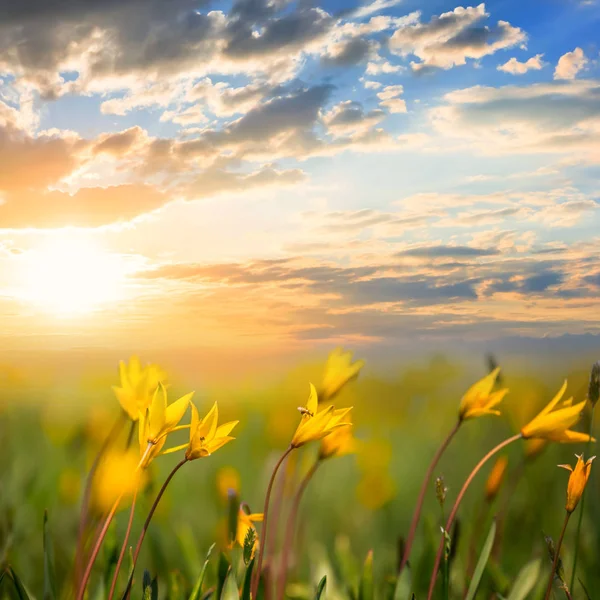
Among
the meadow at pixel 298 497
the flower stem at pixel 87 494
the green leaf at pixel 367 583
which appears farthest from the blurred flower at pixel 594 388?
the flower stem at pixel 87 494

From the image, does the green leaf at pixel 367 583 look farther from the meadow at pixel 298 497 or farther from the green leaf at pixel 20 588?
the green leaf at pixel 20 588

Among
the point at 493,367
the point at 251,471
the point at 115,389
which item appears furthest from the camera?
the point at 251,471

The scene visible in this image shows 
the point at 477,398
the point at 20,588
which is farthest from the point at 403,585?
the point at 20,588

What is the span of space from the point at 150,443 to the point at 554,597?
1.56 metres

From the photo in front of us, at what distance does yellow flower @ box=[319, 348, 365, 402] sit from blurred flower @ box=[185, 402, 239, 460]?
1.32ft

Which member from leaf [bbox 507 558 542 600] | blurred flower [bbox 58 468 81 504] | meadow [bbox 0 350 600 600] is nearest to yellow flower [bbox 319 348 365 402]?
meadow [bbox 0 350 600 600]

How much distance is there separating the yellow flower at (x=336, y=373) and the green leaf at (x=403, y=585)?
0.56 metres

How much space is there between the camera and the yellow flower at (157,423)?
115 cm

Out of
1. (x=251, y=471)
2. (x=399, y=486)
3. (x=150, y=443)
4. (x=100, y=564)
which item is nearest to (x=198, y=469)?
(x=251, y=471)

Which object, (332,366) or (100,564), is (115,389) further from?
(100,564)

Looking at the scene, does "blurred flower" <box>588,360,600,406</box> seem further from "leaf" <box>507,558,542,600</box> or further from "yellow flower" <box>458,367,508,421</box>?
"leaf" <box>507,558,542,600</box>

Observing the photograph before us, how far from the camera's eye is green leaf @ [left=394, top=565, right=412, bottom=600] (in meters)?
1.77

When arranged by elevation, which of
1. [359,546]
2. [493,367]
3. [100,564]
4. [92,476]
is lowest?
[359,546]

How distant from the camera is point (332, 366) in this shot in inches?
61.5
